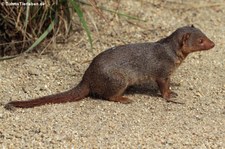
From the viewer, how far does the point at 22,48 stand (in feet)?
19.2

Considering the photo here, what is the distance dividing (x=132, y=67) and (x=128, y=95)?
0.26m

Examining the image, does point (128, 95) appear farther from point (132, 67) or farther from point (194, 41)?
point (194, 41)

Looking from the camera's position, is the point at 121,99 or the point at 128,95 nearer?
the point at 121,99

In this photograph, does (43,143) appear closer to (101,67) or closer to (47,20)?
(101,67)

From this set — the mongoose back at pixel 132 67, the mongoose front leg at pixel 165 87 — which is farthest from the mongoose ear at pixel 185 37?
the mongoose front leg at pixel 165 87

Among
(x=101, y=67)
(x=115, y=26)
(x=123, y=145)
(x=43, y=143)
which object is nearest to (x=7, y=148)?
(x=43, y=143)

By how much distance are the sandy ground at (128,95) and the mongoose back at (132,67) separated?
0.10 metres

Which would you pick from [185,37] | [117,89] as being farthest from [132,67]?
[185,37]

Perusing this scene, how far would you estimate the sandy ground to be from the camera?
4281 mm

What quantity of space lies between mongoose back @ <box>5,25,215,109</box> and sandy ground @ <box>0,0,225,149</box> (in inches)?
3.8

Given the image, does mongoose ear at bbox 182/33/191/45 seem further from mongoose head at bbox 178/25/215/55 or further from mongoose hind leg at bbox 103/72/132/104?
mongoose hind leg at bbox 103/72/132/104

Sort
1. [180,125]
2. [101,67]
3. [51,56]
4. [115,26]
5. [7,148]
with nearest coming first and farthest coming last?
1. [7,148]
2. [180,125]
3. [101,67]
4. [51,56]
5. [115,26]

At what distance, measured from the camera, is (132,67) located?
16.7 ft

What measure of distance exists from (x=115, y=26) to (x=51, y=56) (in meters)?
0.94
